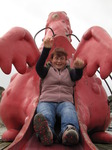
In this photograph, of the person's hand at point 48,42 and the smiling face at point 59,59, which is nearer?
the person's hand at point 48,42

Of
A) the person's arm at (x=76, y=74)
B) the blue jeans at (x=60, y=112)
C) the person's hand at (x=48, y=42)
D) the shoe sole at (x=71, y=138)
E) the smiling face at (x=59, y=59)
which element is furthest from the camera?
the smiling face at (x=59, y=59)

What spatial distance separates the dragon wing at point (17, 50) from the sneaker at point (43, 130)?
443 mm

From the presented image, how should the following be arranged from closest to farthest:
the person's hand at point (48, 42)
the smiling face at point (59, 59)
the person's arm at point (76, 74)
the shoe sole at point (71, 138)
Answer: the shoe sole at point (71, 138), the person's hand at point (48, 42), the person's arm at point (76, 74), the smiling face at point (59, 59)

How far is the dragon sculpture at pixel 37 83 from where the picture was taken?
143 centimetres

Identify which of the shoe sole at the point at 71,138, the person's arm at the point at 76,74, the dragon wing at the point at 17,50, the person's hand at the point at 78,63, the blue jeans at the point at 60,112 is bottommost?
the shoe sole at the point at 71,138

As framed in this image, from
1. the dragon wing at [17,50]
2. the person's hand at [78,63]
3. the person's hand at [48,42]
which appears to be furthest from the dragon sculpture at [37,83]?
the person's hand at [48,42]

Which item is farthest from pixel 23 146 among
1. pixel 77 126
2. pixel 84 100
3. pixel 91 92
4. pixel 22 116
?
pixel 91 92

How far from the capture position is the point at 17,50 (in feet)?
5.19

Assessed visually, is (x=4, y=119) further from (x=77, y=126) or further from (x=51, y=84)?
(x=77, y=126)

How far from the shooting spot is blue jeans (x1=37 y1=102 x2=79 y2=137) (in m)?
1.25

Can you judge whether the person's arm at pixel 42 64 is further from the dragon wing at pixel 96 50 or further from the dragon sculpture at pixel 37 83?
the dragon wing at pixel 96 50

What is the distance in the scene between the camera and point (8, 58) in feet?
4.80

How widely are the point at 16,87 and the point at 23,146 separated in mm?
654

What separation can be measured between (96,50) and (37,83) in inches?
19.2
